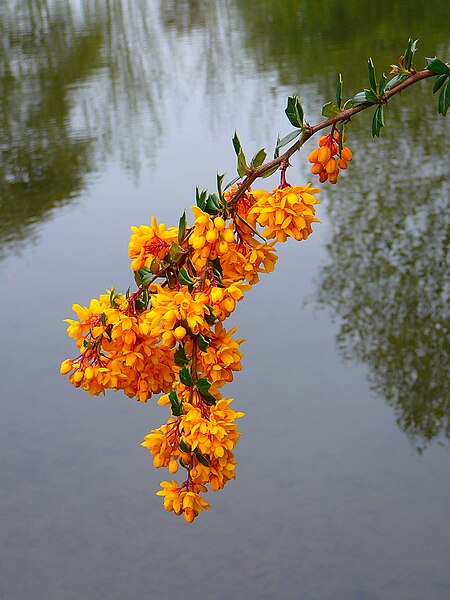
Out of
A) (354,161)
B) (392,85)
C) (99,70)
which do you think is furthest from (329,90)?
(392,85)

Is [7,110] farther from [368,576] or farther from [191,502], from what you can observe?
[191,502]

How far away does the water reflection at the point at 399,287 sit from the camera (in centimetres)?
187

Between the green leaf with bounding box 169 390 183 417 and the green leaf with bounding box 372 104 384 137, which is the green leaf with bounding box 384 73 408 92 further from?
the green leaf with bounding box 169 390 183 417

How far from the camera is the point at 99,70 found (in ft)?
14.8

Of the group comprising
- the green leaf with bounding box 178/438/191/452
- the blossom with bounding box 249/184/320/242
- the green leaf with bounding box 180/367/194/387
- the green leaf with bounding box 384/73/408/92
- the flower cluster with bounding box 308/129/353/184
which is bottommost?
the green leaf with bounding box 178/438/191/452

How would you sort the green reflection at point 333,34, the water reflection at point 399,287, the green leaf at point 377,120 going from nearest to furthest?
the green leaf at point 377,120 → the water reflection at point 399,287 → the green reflection at point 333,34

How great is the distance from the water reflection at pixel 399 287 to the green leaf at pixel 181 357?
1.30 meters

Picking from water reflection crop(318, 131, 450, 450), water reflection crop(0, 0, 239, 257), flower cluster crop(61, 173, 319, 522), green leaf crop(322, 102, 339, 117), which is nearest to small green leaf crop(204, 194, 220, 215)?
flower cluster crop(61, 173, 319, 522)

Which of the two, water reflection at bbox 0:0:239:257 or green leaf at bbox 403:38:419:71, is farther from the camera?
water reflection at bbox 0:0:239:257

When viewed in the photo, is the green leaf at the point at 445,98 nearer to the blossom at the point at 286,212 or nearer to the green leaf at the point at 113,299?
the blossom at the point at 286,212

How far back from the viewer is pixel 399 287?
2.20m

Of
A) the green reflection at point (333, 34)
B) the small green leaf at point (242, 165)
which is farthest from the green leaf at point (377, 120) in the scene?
the green reflection at point (333, 34)

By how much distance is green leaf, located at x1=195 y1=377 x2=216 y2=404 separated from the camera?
1.67 ft

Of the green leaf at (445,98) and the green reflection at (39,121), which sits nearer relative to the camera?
the green leaf at (445,98)
